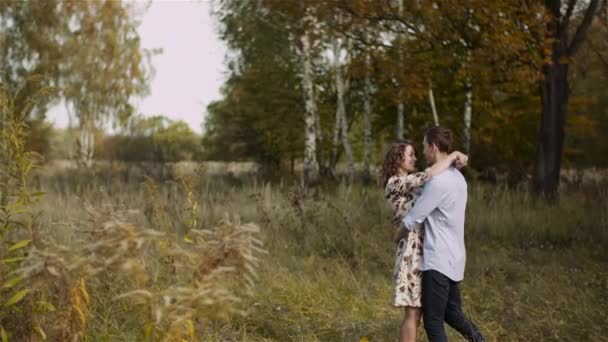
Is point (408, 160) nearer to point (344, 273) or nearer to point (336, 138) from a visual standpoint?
point (344, 273)

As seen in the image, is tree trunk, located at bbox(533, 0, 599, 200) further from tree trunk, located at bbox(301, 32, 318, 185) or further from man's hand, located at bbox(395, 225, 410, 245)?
man's hand, located at bbox(395, 225, 410, 245)

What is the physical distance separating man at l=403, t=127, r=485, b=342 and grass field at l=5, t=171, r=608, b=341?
3.48ft

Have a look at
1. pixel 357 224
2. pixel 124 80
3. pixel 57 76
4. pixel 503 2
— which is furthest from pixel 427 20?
pixel 124 80

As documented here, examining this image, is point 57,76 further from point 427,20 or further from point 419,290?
point 419,290

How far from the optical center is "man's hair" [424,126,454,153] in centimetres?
382

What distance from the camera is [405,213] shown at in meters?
4.02

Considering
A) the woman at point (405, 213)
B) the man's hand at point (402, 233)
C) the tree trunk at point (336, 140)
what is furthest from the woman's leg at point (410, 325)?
the tree trunk at point (336, 140)

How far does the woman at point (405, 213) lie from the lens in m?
3.80

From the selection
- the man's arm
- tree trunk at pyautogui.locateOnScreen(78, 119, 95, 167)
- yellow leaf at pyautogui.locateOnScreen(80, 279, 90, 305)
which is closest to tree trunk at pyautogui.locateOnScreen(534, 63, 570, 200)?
the man's arm

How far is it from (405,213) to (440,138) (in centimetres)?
52

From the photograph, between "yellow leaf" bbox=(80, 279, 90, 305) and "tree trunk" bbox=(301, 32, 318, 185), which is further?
"tree trunk" bbox=(301, 32, 318, 185)

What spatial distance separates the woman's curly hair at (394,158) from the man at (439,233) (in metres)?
0.19

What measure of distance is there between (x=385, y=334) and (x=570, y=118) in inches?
467

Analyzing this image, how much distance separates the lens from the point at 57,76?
92.4 ft
